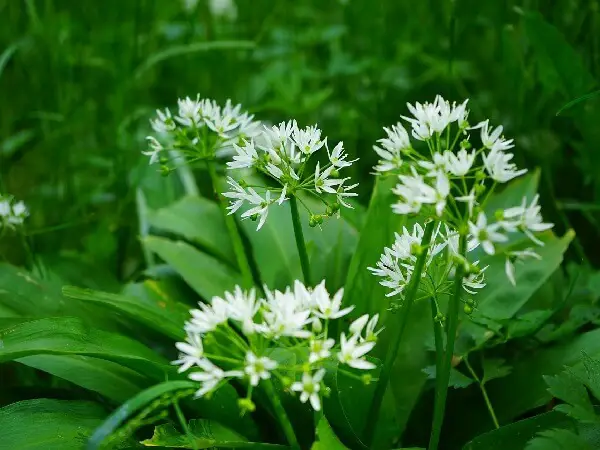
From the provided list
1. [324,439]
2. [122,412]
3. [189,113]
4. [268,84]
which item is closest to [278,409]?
[324,439]

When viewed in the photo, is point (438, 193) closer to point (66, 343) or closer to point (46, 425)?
point (66, 343)

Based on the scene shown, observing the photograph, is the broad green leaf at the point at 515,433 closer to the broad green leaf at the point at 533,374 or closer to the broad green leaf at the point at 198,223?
the broad green leaf at the point at 533,374

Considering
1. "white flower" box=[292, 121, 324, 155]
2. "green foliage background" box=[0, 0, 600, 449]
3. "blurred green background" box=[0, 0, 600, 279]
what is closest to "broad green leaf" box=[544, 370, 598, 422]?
"green foliage background" box=[0, 0, 600, 449]

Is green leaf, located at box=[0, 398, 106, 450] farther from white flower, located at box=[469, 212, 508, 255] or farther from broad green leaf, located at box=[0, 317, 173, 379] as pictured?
white flower, located at box=[469, 212, 508, 255]

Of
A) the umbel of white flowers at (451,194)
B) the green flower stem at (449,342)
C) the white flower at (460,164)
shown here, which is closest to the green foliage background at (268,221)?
the green flower stem at (449,342)

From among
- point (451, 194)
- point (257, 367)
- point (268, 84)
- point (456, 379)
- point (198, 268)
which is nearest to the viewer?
point (257, 367)

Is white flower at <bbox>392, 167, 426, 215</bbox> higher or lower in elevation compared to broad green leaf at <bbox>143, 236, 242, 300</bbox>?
lower

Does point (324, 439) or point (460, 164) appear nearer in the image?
point (460, 164)
